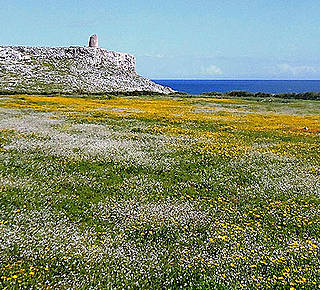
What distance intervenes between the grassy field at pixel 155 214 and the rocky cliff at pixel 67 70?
Answer: 7948cm

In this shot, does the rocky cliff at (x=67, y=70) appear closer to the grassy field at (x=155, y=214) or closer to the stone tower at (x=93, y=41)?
the stone tower at (x=93, y=41)

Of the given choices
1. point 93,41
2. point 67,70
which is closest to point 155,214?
point 67,70

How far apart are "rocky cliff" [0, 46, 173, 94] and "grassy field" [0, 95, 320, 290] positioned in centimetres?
7948

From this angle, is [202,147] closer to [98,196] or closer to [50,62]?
[98,196]

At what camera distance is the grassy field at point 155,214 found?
7.76 metres

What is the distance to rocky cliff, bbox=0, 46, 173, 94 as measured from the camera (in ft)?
332

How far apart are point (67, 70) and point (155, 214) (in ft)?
408

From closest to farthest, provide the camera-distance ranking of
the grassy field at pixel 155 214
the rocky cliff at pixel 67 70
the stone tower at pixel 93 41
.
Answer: the grassy field at pixel 155 214 < the rocky cliff at pixel 67 70 < the stone tower at pixel 93 41

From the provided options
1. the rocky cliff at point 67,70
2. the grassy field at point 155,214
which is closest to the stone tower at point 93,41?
the rocky cliff at point 67,70

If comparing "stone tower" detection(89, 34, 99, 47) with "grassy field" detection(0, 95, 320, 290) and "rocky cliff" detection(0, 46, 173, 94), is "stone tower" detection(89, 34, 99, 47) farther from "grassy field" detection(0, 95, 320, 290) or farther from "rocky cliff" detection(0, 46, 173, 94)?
"grassy field" detection(0, 95, 320, 290)

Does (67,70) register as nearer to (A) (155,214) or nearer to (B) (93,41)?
(B) (93,41)

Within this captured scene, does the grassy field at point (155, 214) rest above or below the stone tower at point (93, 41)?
below

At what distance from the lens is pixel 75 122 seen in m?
30.1

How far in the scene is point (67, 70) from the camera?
124 m
